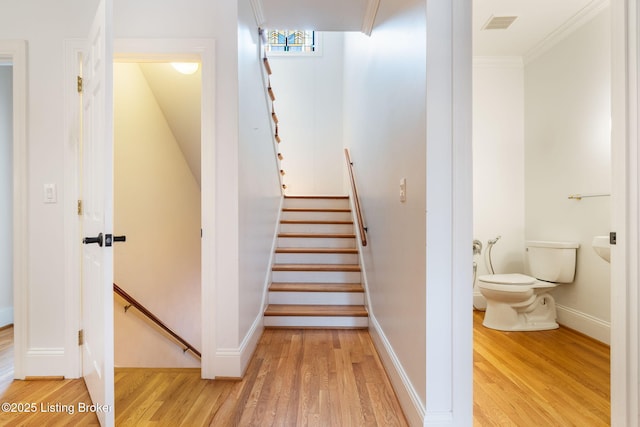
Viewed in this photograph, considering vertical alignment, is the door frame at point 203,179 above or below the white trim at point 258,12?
below

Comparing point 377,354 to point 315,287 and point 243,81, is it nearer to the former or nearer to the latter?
point 315,287

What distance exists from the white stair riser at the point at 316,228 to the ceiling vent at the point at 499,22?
Answer: 7.74ft

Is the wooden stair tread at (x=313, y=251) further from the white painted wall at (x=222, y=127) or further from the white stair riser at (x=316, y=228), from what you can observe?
the white painted wall at (x=222, y=127)

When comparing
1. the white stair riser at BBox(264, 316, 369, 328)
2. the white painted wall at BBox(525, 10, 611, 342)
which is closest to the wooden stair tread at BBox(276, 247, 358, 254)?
the white stair riser at BBox(264, 316, 369, 328)

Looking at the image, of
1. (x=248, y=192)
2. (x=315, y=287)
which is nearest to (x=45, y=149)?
(x=248, y=192)

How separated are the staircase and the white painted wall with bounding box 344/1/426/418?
1.07ft

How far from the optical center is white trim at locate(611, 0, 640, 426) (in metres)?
1.20

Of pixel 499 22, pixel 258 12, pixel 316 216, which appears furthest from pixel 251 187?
pixel 499 22

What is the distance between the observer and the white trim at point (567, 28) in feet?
8.94

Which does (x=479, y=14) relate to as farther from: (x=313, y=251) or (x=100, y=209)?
(x=100, y=209)

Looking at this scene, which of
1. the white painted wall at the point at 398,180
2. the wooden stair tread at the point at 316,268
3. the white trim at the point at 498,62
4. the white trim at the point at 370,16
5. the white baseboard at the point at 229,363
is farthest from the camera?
the white trim at the point at 498,62

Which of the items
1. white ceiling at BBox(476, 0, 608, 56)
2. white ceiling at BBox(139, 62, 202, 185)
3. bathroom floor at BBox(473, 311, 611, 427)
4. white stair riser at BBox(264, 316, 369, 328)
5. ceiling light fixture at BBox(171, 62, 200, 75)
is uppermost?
white ceiling at BBox(476, 0, 608, 56)

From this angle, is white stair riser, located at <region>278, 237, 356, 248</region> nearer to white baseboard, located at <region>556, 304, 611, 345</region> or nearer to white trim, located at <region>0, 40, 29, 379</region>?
white baseboard, located at <region>556, 304, 611, 345</region>

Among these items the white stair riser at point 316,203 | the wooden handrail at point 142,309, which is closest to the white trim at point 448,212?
the wooden handrail at point 142,309
